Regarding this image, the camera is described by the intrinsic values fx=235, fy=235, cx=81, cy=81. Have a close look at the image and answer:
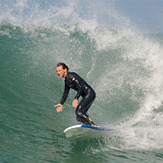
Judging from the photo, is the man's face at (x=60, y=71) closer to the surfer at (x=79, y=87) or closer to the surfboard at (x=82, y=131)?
the surfer at (x=79, y=87)

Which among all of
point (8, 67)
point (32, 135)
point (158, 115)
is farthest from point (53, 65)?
point (32, 135)

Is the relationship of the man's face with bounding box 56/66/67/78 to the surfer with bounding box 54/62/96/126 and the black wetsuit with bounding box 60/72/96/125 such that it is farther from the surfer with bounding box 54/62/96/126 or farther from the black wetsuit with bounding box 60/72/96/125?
the black wetsuit with bounding box 60/72/96/125

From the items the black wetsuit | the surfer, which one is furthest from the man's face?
the black wetsuit

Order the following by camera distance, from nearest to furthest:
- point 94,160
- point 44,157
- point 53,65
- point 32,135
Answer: point 44,157 → point 94,160 → point 32,135 → point 53,65

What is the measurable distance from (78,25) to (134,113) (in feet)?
33.8

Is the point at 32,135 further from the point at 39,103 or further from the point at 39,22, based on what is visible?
the point at 39,22

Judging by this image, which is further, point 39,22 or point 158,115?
point 39,22

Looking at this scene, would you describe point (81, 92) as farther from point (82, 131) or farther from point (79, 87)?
point (82, 131)

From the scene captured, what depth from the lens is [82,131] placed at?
17.6 ft

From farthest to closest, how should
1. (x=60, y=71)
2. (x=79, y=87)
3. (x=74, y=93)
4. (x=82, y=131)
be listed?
1. (x=74, y=93)
2. (x=79, y=87)
3. (x=60, y=71)
4. (x=82, y=131)

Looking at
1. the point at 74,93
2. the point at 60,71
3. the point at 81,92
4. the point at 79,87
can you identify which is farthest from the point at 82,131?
the point at 74,93

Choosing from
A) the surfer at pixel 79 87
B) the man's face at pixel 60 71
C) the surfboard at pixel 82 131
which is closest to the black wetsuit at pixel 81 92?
the surfer at pixel 79 87

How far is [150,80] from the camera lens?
38.9 ft

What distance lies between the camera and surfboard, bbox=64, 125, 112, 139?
17.0ft
